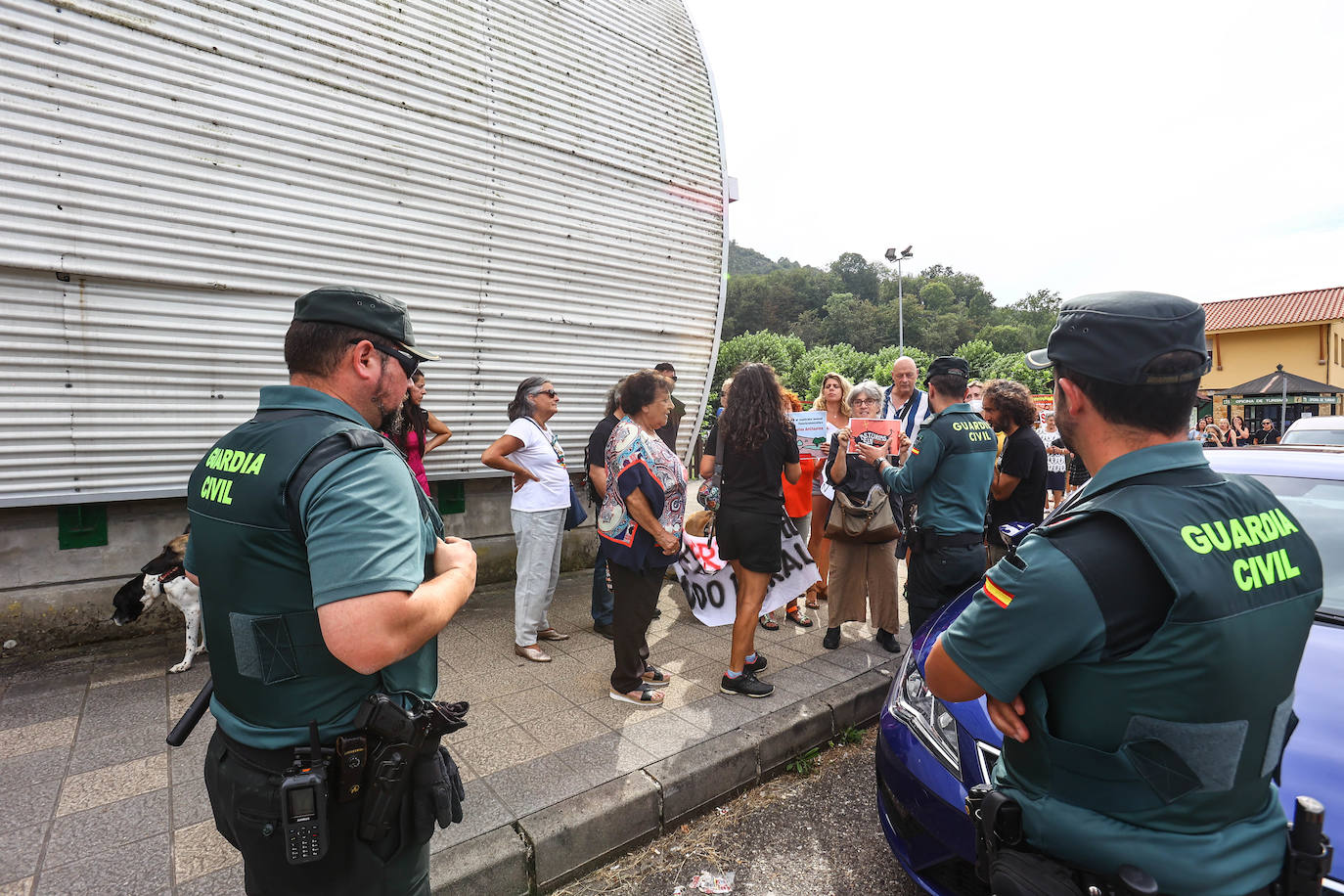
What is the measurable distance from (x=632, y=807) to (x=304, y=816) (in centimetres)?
183

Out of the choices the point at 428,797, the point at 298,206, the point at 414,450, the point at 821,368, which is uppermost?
the point at 298,206

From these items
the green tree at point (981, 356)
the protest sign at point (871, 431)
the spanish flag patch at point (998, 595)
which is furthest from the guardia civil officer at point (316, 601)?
the green tree at point (981, 356)

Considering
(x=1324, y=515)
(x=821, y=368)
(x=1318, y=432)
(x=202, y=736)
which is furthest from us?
(x=821, y=368)

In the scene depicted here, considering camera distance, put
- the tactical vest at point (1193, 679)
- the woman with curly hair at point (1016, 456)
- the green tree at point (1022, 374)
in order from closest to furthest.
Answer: the tactical vest at point (1193, 679) → the woman with curly hair at point (1016, 456) → the green tree at point (1022, 374)

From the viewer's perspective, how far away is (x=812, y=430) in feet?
15.9

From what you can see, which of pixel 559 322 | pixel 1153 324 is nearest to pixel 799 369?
pixel 559 322

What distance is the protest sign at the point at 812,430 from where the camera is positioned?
4.82 m

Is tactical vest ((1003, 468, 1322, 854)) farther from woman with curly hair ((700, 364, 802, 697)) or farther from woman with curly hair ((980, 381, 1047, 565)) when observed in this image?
woman with curly hair ((980, 381, 1047, 565))

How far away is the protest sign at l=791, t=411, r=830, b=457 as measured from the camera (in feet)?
15.8

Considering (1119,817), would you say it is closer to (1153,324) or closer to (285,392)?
(1153,324)

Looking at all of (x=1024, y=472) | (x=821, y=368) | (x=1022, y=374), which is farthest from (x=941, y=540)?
(x=1022, y=374)

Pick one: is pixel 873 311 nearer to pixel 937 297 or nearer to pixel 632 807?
pixel 937 297

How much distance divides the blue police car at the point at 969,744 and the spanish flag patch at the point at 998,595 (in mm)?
1110

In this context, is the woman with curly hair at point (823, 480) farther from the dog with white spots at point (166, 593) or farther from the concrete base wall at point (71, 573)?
the dog with white spots at point (166, 593)
